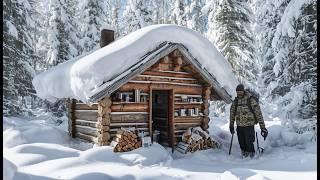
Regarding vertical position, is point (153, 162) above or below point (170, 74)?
below

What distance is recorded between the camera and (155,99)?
14398mm

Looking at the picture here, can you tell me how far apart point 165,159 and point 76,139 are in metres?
4.48

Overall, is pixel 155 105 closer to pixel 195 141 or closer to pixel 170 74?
pixel 170 74

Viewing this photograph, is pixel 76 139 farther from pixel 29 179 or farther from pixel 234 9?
pixel 234 9

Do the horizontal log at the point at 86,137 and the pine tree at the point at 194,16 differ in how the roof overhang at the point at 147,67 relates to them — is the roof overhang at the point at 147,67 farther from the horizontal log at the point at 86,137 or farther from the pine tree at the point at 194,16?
the pine tree at the point at 194,16

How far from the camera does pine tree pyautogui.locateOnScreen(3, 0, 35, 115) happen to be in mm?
21094

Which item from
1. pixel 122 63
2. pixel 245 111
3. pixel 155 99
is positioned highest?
pixel 122 63

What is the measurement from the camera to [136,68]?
10930mm

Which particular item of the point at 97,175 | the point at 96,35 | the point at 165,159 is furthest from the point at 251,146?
the point at 96,35

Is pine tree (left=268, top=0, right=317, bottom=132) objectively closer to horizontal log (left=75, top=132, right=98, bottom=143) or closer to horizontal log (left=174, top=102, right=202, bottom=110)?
horizontal log (left=174, top=102, right=202, bottom=110)

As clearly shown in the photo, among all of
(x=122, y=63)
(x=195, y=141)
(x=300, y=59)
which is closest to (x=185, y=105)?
(x=195, y=141)

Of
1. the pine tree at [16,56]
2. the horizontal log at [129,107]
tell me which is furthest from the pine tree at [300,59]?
the pine tree at [16,56]

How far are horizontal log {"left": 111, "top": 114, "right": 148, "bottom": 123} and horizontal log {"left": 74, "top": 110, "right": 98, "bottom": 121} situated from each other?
36.9 inches

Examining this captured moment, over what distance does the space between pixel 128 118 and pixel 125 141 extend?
0.92 metres
